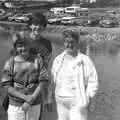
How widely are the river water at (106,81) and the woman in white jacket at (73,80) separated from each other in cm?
76

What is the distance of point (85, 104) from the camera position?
2246 millimetres

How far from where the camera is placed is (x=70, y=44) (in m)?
2.23

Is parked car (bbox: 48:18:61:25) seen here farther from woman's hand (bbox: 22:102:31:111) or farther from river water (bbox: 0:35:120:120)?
woman's hand (bbox: 22:102:31:111)

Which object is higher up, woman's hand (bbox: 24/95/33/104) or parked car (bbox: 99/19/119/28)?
woman's hand (bbox: 24/95/33/104)

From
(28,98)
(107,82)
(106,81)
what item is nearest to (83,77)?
(28,98)

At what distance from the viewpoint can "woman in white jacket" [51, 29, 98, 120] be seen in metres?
2.22

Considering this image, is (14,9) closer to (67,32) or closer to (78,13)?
(78,13)

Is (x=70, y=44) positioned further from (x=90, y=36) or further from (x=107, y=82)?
(x=90, y=36)

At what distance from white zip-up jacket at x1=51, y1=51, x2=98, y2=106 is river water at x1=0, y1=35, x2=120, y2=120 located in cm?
80

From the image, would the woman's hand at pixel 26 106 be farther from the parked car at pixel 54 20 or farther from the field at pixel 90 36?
the parked car at pixel 54 20

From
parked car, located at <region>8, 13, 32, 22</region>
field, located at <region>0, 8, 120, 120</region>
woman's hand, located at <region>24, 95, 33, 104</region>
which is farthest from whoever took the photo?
field, located at <region>0, 8, 120, 120</region>

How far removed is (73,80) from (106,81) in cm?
393

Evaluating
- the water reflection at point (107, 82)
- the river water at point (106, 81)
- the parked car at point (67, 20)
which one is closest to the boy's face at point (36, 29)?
the river water at point (106, 81)

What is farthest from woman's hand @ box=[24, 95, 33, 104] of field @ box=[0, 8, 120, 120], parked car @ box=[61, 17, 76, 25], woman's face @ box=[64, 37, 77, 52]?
parked car @ box=[61, 17, 76, 25]
